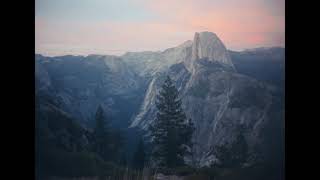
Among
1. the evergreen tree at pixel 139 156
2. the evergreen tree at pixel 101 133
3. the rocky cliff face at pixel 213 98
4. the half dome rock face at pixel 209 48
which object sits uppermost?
the half dome rock face at pixel 209 48

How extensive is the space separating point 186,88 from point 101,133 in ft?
1.84

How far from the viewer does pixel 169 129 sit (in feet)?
9.68

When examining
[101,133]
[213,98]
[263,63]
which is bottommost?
[101,133]

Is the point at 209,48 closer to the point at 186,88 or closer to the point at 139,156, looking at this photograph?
the point at 186,88

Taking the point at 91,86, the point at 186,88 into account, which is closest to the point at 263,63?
the point at 186,88

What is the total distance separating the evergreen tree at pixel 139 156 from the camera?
2.92 meters

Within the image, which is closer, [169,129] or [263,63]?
[263,63]

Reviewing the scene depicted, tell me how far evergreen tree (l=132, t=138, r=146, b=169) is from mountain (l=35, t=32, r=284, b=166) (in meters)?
0.11

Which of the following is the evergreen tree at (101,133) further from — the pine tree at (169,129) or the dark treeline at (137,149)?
the pine tree at (169,129)

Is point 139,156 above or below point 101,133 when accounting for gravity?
below

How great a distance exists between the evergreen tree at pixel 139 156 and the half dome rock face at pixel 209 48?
592 millimetres

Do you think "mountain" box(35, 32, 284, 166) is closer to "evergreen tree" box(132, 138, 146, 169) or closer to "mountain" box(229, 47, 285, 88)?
"mountain" box(229, 47, 285, 88)

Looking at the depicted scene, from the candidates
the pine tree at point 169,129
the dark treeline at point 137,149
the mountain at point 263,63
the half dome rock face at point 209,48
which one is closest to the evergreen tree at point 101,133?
the dark treeline at point 137,149
